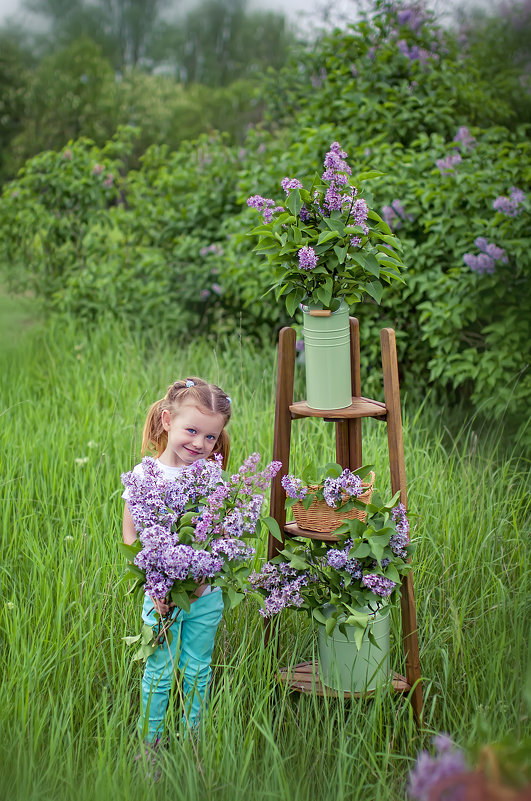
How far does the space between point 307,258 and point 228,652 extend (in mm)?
1216

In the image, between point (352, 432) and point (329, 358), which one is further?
point (352, 432)

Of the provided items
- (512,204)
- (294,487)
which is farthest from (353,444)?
(512,204)

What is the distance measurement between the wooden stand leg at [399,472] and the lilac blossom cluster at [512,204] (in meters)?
1.84

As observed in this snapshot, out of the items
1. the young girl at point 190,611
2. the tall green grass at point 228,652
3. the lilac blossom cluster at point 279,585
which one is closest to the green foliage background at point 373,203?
the tall green grass at point 228,652

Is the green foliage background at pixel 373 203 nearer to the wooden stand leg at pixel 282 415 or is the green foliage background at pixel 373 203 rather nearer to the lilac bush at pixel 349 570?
the wooden stand leg at pixel 282 415

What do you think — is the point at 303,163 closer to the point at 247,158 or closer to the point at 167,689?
the point at 247,158

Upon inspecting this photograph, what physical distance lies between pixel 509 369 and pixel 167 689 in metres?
2.59

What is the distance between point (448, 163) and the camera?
4.07 meters

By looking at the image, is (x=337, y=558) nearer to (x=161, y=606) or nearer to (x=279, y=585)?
(x=279, y=585)

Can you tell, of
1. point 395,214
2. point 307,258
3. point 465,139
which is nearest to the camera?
point 307,258

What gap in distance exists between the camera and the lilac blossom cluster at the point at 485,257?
11.9ft

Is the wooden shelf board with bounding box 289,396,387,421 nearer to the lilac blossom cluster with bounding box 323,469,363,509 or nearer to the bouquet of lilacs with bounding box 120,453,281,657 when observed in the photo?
the lilac blossom cluster with bounding box 323,469,363,509

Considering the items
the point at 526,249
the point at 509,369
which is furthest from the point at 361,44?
the point at 509,369

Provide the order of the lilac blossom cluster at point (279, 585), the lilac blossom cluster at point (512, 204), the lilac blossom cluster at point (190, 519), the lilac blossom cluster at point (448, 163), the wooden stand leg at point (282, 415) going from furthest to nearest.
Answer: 1. the lilac blossom cluster at point (448, 163)
2. the lilac blossom cluster at point (512, 204)
3. the wooden stand leg at point (282, 415)
4. the lilac blossom cluster at point (279, 585)
5. the lilac blossom cluster at point (190, 519)
